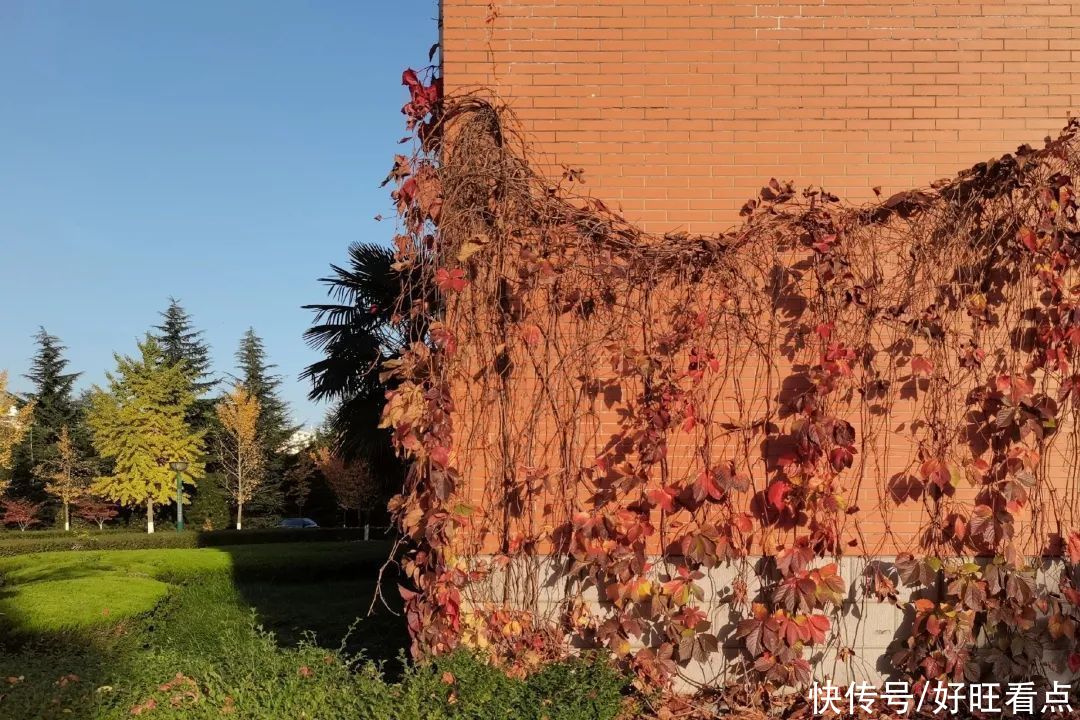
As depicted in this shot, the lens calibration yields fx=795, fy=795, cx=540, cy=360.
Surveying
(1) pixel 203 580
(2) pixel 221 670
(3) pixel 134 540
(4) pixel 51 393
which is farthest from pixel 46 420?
(2) pixel 221 670

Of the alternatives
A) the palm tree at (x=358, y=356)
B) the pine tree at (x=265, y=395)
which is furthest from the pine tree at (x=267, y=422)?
the palm tree at (x=358, y=356)

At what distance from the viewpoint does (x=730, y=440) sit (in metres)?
4.33

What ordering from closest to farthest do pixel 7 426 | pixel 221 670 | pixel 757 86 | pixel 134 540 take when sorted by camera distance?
pixel 221 670
pixel 757 86
pixel 134 540
pixel 7 426

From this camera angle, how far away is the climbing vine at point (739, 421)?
163 inches

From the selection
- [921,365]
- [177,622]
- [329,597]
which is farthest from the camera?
[329,597]

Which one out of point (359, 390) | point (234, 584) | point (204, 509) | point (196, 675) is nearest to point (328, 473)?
point (204, 509)

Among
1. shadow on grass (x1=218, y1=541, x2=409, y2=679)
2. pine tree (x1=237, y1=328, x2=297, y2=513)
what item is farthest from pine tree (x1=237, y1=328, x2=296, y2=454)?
shadow on grass (x1=218, y1=541, x2=409, y2=679)

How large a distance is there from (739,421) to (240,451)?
26433 mm

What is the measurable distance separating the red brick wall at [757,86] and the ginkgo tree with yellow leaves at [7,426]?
23537 mm

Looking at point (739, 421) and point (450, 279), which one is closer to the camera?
point (450, 279)

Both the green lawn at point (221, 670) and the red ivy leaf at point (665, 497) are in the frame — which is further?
the red ivy leaf at point (665, 497)

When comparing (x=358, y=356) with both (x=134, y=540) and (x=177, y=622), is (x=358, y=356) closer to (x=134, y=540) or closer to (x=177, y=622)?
(x=177, y=622)

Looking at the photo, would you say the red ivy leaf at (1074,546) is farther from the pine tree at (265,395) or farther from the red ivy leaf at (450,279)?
the pine tree at (265,395)

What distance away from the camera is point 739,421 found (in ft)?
14.2
